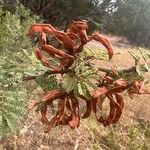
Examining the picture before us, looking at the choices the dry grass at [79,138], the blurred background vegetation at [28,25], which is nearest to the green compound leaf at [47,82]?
the blurred background vegetation at [28,25]

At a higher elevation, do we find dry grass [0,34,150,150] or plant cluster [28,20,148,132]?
plant cluster [28,20,148,132]

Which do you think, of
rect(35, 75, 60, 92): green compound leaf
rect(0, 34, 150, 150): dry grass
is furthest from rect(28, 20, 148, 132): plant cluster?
rect(0, 34, 150, 150): dry grass

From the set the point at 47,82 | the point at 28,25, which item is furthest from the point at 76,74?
the point at 28,25

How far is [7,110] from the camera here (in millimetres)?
827

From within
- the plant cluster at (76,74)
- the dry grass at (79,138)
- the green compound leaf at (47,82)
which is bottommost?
the dry grass at (79,138)

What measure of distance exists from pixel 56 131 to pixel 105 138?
1.85 ft

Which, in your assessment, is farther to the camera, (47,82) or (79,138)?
(79,138)

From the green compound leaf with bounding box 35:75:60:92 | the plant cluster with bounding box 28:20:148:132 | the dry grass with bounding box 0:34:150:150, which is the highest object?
the plant cluster with bounding box 28:20:148:132

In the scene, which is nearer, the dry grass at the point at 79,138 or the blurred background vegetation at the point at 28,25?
the blurred background vegetation at the point at 28,25

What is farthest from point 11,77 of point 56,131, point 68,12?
point 68,12

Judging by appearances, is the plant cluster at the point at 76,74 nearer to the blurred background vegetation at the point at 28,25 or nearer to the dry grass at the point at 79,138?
the blurred background vegetation at the point at 28,25

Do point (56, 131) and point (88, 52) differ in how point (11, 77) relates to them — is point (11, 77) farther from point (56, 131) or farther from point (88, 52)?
point (56, 131)

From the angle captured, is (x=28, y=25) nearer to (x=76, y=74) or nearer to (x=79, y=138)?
(x=79, y=138)

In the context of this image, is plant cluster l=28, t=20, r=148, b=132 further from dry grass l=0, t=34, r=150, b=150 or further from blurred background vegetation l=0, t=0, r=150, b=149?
dry grass l=0, t=34, r=150, b=150
